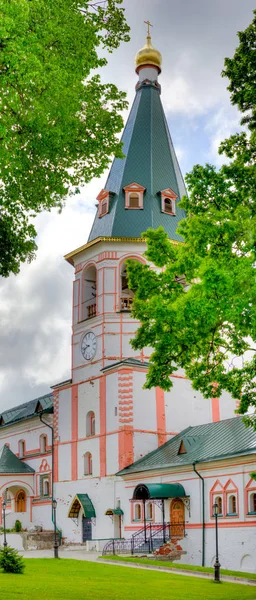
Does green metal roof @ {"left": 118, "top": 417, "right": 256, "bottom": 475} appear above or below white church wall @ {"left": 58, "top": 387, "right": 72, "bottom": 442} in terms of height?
below

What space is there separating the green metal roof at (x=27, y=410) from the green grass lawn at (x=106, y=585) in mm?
19983

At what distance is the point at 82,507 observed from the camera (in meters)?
34.3

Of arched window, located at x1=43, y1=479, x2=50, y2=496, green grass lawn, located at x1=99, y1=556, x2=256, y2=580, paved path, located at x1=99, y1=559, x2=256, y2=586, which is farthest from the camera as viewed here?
arched window, located at x1=43, y1=479, x2=50, y2=496

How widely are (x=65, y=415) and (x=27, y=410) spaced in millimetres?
9360

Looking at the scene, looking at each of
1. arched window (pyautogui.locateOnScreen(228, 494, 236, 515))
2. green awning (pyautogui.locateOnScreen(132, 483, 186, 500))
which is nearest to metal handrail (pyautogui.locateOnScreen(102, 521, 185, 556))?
green awning (pyautogui.locateOnScreen(132, 483, 186, 500))

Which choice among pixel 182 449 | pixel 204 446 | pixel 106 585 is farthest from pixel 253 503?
pixel 106 585

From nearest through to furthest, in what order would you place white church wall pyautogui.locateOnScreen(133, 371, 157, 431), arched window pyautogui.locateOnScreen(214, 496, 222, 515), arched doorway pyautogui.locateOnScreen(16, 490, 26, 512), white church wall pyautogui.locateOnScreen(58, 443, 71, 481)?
arched window pyautogui.locateOnScreen(214, 496, 222, 515) → white church wall pyautogui.locateOnScreen(133, 371, 157, 431) → white church wall pyautogui.locateOnScreen(58, 443, 71, 481) → arched doorway pyautogui.locateOnScreen(16, 490, 26, 512)

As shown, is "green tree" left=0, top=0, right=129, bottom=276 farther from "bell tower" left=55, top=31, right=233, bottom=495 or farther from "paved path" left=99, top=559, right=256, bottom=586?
"bell tower" left=55, top=31, right=233, bottom=495

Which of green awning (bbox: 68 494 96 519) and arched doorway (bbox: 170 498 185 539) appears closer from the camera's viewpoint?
arched doorway (bbox: 170 498 185 539)

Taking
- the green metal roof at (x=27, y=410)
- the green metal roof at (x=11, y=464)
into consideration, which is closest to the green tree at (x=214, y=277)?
the green metal roof at (x=27, y=410)

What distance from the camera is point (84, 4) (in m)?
14.3

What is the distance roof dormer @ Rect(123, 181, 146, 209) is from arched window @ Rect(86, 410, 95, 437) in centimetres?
1148

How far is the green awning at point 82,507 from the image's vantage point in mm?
33969

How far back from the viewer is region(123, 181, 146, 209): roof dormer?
124 ft
